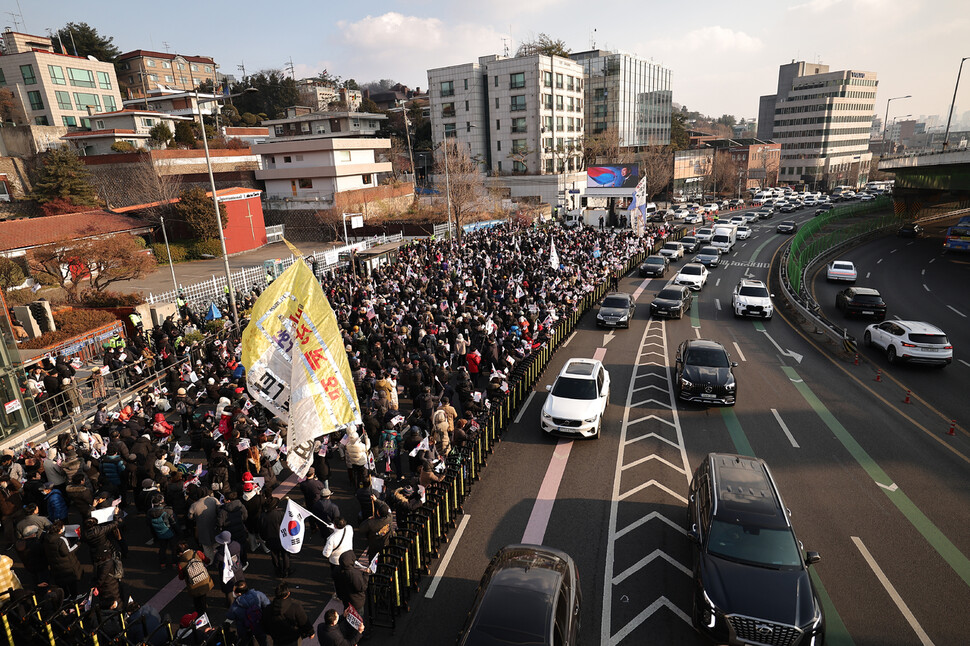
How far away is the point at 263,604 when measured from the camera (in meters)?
7.30

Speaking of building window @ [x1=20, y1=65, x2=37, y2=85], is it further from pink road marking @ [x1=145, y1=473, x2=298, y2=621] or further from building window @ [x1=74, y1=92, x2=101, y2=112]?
pink road marking @ [x1=145, y1=473, x2=298, y2=621]

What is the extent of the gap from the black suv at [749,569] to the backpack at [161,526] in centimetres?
950

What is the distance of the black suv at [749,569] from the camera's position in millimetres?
7242

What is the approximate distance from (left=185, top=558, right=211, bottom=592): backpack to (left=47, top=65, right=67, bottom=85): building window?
7649 centimetres

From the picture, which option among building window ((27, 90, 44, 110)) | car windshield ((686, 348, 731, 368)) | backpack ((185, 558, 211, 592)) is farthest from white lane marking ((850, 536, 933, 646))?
building window ((27, 90, 44, 110))

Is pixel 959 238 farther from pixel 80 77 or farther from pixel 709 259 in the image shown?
pixel 80 77

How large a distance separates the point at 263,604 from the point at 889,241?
203 ft

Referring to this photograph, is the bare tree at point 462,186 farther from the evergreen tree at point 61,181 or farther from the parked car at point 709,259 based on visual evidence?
the evergreen tree at point 61,181

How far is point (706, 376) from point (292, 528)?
12688 mm

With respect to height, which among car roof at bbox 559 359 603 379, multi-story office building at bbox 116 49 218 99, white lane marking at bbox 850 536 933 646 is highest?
multi-story office building at bbox 116 49 218 99

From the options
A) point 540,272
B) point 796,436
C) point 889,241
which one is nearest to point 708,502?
point 796,436

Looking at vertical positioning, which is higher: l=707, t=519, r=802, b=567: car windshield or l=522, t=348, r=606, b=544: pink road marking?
l=707, t=519, r=802, b=567: car windshield

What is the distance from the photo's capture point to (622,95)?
300 ft

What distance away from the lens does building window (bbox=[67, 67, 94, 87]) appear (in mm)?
62156
